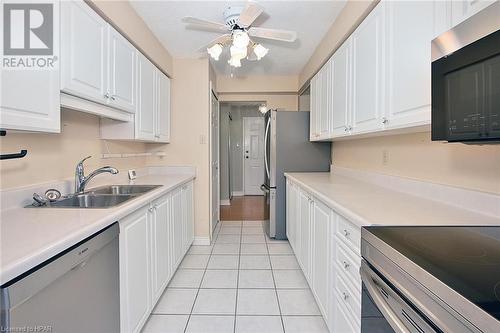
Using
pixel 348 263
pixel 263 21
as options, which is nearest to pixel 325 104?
pixel 263 21

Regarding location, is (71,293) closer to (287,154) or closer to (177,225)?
(177,225)

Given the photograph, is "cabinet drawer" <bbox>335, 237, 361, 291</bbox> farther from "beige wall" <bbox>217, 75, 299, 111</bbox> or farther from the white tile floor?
"beige wall" <bbox>217, 75, 299, 111</bbox>

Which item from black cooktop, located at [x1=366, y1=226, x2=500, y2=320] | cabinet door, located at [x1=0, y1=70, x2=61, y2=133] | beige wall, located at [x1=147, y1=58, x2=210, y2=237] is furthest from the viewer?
beige wall, located at [x1=147, y1=58, x2=210, y2=237]

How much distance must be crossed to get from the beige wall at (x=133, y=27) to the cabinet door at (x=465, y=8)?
1935mm

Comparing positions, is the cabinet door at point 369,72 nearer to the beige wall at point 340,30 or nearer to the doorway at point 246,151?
the beige wall at point 340,30

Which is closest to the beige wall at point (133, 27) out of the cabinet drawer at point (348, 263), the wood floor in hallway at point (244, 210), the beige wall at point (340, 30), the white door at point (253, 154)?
the beige wall at point (340, 30)

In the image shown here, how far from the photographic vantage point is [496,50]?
75 cm

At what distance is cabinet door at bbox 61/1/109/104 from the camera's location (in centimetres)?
134

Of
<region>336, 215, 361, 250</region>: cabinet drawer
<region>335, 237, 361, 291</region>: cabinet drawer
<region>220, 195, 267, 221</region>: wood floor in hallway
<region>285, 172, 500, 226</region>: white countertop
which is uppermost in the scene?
<region>285, 172, 500, 226</region>: white countertop

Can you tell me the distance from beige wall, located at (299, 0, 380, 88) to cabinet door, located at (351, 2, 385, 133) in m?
0.08

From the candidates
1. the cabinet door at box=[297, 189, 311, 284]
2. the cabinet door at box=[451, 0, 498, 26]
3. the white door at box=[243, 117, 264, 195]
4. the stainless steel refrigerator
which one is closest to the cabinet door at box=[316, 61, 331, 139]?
the stainless steel refrigerator

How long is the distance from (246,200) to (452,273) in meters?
5.74

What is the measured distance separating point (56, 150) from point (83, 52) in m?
0.68

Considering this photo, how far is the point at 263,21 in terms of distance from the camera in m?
2.32
